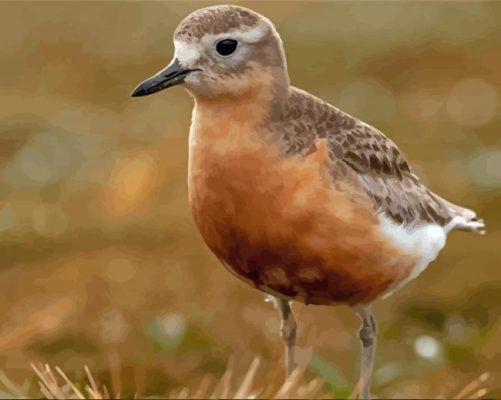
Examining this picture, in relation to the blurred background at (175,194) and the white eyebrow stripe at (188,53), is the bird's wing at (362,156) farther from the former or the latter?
the blurred background at (175,194)

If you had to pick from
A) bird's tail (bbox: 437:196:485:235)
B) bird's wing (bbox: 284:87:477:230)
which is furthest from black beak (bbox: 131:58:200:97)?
bird's tail (bbox: 437:196:485:235)

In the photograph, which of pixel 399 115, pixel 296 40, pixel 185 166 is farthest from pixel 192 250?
pixel 296 40

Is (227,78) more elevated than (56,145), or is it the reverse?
(227,78)

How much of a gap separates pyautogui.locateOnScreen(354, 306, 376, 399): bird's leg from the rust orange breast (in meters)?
0.29

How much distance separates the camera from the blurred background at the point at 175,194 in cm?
551

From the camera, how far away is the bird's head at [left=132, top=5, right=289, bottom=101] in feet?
12.3

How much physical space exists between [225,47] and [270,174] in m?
0.37

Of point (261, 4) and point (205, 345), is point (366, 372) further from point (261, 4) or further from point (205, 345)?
point (261, 4)

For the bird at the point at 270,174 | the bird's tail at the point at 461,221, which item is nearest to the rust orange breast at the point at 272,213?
the bird at the point at 270,174

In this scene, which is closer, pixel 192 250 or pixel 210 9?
pixel 210 9

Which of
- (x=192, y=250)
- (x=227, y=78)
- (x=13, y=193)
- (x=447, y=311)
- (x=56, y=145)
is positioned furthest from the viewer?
(x=56, y=145)

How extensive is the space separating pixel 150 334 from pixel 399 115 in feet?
12.5

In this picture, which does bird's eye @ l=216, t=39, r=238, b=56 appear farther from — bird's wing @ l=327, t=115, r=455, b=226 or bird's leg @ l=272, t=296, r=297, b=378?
bird's leg @ l=272, t=296, r=297, b=378

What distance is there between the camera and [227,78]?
3791mm
